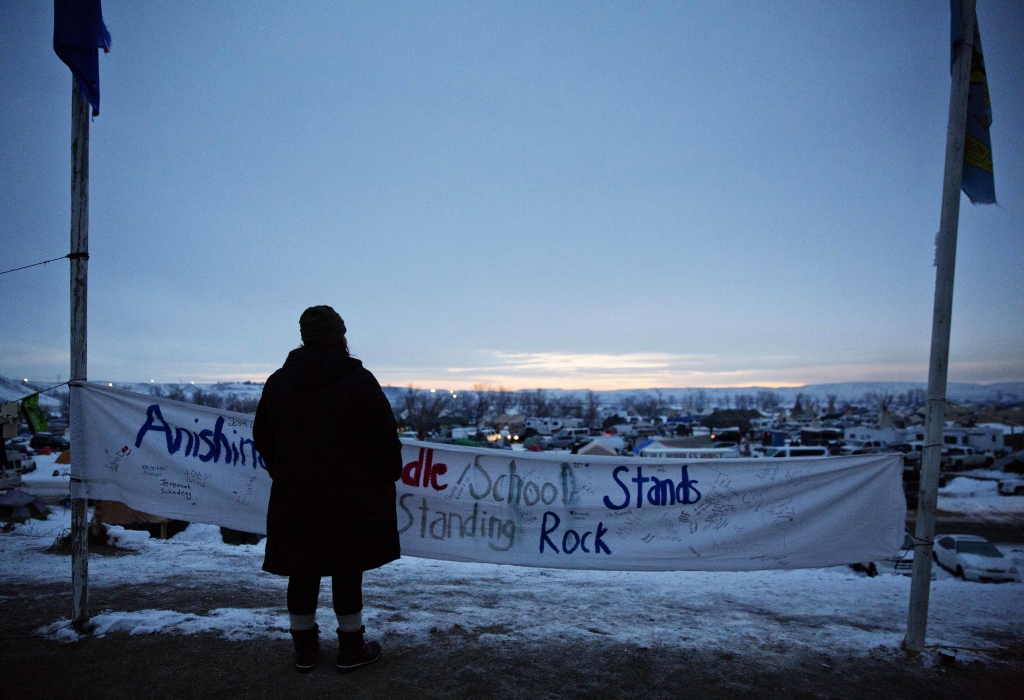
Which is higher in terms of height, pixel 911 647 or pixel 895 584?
pixel 911 647

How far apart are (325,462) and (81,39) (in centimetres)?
337

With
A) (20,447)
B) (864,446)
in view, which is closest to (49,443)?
(20,447)

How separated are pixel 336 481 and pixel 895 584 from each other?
661cm

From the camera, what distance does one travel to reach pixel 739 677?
10.6ft

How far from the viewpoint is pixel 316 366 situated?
2.94 metres

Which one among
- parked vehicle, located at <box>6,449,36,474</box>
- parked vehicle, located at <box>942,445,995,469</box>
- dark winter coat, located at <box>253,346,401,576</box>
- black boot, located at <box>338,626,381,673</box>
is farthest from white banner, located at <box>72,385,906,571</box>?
parked vehicle, located at <box>942,445,995,469</box>

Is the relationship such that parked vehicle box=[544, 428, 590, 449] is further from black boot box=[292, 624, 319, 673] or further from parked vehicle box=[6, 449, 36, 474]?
black boot box=[292, 624, 319, 673]

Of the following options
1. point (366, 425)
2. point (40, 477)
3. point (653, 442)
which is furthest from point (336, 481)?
point (40, 477)

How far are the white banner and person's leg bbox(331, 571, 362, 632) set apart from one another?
3.65 ft

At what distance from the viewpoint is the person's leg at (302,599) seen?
9.76ft

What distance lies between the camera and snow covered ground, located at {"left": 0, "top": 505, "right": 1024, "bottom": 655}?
3.77 metres

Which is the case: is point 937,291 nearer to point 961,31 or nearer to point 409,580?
point 961,31

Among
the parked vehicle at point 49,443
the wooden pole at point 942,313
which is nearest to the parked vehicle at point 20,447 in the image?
the parked vehicle at point 49,443

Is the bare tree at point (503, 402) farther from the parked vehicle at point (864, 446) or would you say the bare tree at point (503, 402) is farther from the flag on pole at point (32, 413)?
the flag on pole at point (32, 413)
